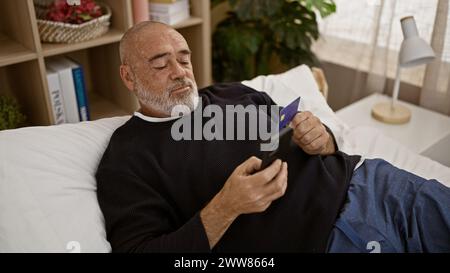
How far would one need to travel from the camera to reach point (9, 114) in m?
1.50

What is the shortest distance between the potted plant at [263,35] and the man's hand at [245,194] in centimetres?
115

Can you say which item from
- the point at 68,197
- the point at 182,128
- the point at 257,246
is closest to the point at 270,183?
the point at 257,246

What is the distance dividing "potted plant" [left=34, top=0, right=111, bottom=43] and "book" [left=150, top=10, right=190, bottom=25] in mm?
260

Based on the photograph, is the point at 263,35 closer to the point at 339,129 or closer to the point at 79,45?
the point at 339,129

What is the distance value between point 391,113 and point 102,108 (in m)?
1.20

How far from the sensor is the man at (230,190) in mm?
959

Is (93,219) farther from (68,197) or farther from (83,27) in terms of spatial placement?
(83,27)

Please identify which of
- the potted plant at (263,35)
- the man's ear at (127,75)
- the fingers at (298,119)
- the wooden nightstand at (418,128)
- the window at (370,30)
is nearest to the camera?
the fingers at (298,119)

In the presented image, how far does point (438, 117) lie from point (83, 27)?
1456 millimetres

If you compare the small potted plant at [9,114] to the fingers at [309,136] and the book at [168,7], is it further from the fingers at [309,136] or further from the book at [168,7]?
the fingers at [309,136]

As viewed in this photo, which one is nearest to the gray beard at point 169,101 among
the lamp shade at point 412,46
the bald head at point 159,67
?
the bald head at point 159,67

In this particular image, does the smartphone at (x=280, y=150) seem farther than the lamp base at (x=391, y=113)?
No

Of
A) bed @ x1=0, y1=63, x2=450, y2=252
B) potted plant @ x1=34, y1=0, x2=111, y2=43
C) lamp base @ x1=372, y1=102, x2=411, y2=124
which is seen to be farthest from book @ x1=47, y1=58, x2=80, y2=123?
lamp base @ x1=372, y1=102, x2=411, y2=124

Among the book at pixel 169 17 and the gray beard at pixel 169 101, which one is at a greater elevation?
the book at pixel 169 17
